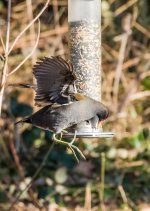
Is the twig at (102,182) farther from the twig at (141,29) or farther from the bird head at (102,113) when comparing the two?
the bird head at (102,113)

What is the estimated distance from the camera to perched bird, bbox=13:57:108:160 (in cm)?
324

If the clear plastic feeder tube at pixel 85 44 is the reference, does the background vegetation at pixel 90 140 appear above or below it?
below

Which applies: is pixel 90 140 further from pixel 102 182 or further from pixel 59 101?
pixel 59 101

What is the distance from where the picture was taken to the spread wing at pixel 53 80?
3.20 meters

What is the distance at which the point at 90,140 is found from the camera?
612cm

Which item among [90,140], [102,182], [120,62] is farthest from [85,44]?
[120,62]

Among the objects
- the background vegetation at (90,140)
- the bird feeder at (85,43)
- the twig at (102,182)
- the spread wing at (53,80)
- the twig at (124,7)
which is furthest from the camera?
the twig at (124,7)

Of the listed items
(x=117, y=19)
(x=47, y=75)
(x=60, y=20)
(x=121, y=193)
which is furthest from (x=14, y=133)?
(x=47, y=75)

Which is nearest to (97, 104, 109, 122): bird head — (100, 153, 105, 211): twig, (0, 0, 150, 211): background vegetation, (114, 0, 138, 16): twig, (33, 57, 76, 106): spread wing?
(33, 57, 76, 106): spread wing

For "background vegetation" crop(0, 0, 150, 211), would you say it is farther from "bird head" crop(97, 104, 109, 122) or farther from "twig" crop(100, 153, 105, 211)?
"bird head" crop(97, 104, 109, 122)

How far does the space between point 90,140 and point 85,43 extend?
2.16 m

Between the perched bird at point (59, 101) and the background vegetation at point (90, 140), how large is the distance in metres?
1.50

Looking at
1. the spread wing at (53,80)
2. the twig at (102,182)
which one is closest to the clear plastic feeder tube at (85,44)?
the spread wing at (53,80)

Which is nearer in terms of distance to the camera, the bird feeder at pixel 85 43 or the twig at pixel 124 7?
the bird feeder at pixel 85 43
